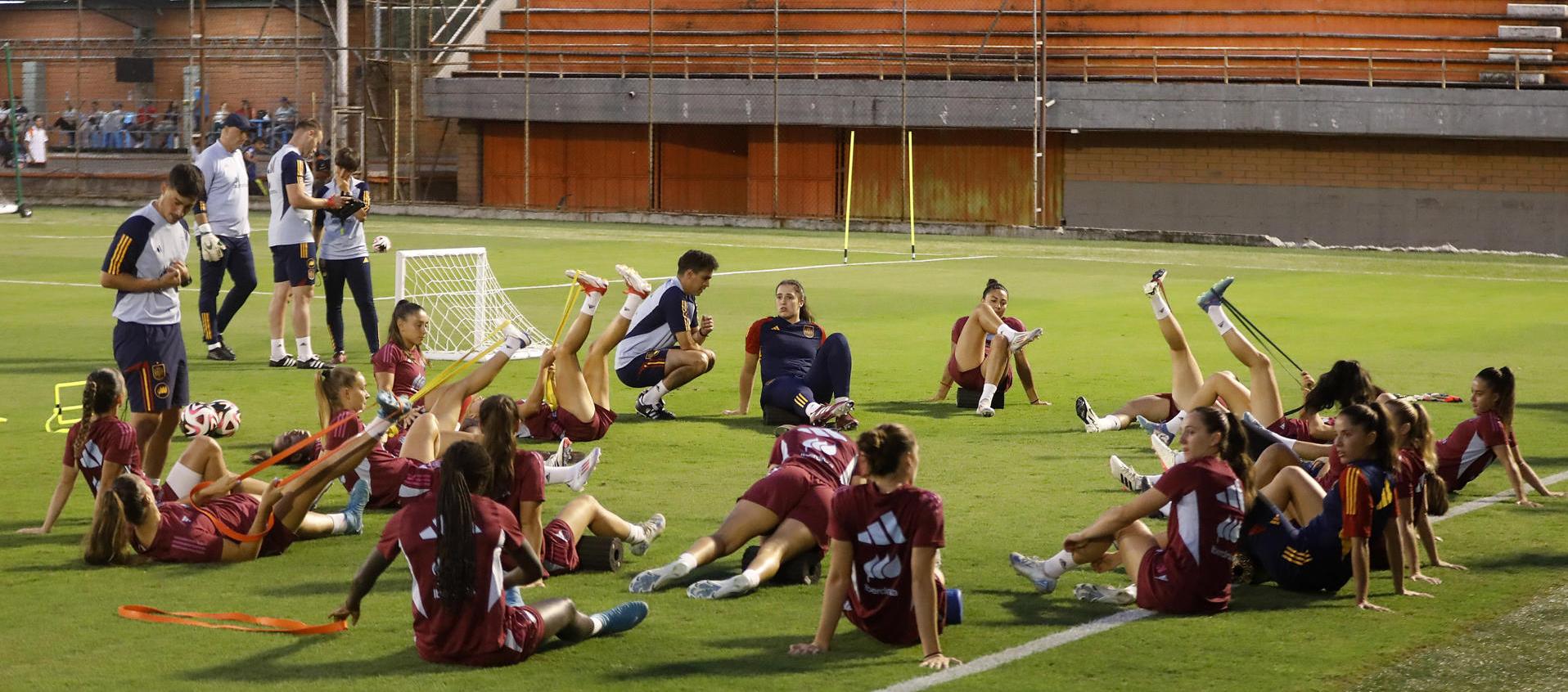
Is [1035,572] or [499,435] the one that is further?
[1035,572]

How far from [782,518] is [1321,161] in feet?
116

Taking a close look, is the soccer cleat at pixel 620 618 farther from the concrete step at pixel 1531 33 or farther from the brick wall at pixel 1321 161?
the concrete step at pixel 1531 33

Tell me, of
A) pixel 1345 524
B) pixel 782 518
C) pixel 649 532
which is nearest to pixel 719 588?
pixel 782 518

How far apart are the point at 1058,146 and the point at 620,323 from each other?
31.8 m

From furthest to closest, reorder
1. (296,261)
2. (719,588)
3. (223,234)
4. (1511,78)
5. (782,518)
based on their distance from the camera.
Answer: (1511,78), (223,234), (296,261), (782,518), (719,588)

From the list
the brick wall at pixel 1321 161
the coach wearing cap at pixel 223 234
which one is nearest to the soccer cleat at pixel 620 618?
the coach wearing cap at pixel 223 234

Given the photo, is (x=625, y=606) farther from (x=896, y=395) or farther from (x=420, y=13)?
(x=420, y=13)

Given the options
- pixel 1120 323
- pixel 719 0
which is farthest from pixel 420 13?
pixel 1120 323

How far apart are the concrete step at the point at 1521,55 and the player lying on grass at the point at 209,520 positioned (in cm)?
3553

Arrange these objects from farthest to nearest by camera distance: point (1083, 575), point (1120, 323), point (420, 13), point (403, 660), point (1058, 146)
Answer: point (420, 13) < point (1058, 146) < point (1120, 323) < point (1083, 575) < point (403, 660)

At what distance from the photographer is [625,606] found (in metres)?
7.37

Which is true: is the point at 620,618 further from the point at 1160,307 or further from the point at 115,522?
the point at 1160,307

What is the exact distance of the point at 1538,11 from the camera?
3950cm

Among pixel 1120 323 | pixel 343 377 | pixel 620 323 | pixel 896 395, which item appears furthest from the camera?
pixel 1120 323
